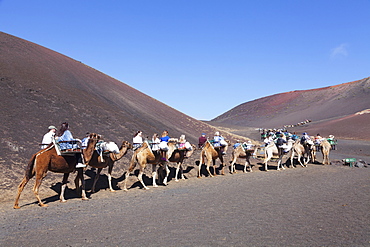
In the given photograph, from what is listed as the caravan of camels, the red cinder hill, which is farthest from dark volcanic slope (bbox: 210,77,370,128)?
the caravan of camels

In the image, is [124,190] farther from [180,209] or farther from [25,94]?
[25,94]

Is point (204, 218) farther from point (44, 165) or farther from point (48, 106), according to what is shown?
point (48, 106)

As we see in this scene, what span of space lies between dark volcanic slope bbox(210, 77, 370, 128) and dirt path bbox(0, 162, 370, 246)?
80.3 metres

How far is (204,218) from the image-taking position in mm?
9312

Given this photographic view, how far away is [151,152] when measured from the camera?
15.0m

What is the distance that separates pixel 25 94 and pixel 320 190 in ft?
70.0

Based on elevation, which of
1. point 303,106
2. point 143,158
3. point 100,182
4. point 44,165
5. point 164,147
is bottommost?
point 100,182

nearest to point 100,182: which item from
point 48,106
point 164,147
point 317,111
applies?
point 164,147

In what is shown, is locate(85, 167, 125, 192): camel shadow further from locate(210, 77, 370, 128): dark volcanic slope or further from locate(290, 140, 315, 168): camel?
locate(210, 77, 370, 128): dark volcanic slope

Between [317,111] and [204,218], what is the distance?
340ft

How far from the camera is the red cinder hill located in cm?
6450

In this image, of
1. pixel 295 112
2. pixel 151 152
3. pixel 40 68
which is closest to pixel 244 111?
pixel 295 112

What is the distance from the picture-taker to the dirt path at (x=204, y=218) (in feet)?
24.7

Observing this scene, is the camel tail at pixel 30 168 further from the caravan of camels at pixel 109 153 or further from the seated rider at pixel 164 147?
the seated rider at pixel 164 147
